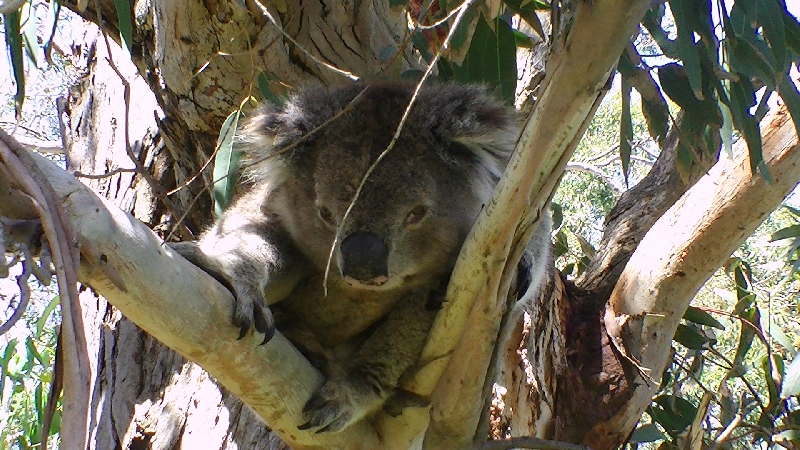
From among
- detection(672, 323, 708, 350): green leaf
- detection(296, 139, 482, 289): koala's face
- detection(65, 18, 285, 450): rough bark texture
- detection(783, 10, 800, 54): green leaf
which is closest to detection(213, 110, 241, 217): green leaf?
detection(296, 139, 482, 289): koala's face

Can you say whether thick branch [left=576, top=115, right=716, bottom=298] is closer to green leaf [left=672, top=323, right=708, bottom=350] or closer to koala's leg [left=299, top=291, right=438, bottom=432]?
green leaf [left=672, top=323, right=708, bottom=350]

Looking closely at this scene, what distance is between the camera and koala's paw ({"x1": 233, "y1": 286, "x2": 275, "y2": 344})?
164 centimetres

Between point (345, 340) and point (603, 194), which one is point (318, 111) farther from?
point (603, 194)

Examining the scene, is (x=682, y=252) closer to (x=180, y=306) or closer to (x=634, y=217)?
(x=634, y=217)

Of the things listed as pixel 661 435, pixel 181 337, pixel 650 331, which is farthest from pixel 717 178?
pixel 181 337

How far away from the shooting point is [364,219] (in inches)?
82.2

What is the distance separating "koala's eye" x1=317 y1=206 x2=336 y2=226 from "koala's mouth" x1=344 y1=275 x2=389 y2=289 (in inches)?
9.3

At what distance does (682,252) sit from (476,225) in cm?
143

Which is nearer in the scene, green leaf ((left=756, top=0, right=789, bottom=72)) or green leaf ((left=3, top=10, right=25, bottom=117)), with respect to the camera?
green leaf ((left=756, top=0, right=789, bottom=72))

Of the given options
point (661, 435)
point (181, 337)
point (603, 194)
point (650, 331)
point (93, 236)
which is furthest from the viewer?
point (603, 194)

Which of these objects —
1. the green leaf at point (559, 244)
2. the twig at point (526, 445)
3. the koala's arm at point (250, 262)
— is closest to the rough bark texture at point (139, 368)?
the koala's arm at point (250, 262)

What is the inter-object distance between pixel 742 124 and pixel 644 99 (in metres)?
0.26

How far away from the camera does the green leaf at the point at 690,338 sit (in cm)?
338

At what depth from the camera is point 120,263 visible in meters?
1.36
